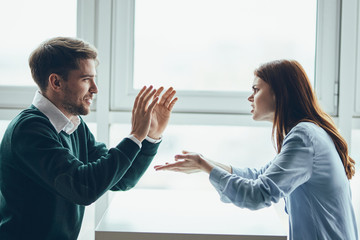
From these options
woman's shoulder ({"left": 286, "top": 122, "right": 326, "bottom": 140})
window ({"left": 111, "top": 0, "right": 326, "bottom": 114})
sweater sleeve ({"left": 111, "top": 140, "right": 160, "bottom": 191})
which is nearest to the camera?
woman's shoulder ({"left": 286, "top": 122, "right": 326, "bottom": 140})

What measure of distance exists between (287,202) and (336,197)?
0.18m

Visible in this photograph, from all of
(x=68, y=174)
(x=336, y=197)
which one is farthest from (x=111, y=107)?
(x=336, y=197)

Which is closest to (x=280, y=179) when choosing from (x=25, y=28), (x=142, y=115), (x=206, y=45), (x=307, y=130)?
(x=307, y=130)

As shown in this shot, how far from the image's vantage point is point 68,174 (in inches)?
44.7

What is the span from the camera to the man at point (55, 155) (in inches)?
45.1

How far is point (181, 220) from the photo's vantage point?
1.28 metres

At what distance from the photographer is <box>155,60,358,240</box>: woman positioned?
4.00 feet

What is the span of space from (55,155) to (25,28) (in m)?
1.11

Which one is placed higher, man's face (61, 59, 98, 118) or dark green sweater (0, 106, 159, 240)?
man's face (61, 59, 98, 118)

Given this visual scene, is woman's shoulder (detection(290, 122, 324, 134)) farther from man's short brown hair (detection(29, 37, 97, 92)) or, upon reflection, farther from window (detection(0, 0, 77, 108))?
window (detection(0, 0, 77, 108))

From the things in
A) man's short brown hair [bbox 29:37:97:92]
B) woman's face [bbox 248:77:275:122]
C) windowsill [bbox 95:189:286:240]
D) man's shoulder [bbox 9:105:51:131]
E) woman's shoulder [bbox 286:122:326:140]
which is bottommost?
windowsill [bbox 95:189:286:240]

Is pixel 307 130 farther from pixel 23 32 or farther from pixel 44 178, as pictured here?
pixel 23 32

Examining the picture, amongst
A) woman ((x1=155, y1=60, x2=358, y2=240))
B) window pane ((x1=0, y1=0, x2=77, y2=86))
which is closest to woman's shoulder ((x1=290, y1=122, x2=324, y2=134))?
woman ((x1=155, y1=60, x2=358, y2=240))

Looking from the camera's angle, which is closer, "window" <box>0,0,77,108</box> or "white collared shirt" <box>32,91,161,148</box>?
"white collared shirt" <box>32,91,161,148</box>
